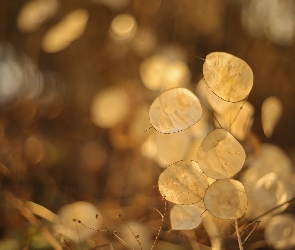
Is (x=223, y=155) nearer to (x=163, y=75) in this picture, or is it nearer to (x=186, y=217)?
(x=186, y=217)

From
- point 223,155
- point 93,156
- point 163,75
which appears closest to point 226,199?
point 223,155

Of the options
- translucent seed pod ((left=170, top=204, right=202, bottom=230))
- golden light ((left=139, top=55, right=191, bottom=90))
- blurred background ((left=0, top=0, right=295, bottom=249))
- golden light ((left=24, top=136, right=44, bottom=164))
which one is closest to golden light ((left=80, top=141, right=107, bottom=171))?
blurred background ((left=0, top=0, right=295, bottom=249))

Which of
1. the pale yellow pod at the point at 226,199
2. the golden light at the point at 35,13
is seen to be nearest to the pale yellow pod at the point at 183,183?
the pale yellow pod at the point at 226,199

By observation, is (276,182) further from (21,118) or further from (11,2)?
(11,2)

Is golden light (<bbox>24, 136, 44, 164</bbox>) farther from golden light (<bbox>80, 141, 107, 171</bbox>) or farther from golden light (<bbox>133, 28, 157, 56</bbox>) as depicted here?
golden light (<bbox>133, 28, 157, 56</bbox>)

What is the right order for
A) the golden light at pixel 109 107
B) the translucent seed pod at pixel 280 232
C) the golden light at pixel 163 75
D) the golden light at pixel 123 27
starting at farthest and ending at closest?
1. the golden light at pixel 123 27
2. the golden light at pixel 109 107
3. the golden light at pixel 163 75
4. the translucent seed pod at pixel 280 232

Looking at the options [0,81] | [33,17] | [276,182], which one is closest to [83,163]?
[0,81]

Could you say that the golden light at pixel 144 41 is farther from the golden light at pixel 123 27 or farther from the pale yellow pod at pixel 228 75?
the pale yellow pod at pixel 228 75
